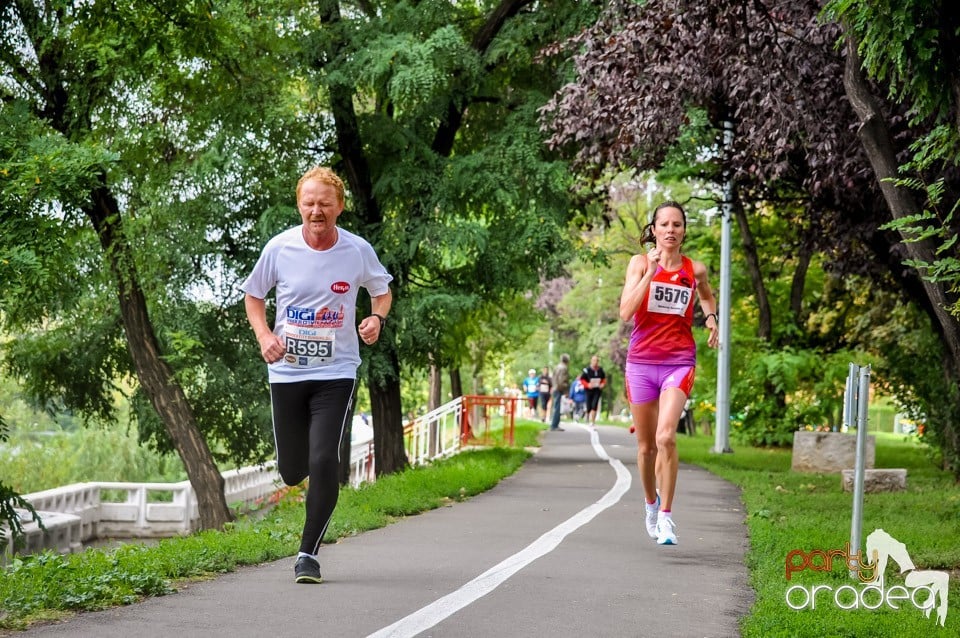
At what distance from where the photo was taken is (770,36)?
12.7 m

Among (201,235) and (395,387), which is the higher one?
(201,235)

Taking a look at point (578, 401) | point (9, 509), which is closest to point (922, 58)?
point (9, 509)

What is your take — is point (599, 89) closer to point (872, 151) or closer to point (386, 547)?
point (872, 151)

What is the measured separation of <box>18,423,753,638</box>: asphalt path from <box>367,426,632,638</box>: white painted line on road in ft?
0.04

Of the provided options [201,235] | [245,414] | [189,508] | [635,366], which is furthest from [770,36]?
[189,508]

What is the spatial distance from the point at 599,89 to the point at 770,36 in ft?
6.98

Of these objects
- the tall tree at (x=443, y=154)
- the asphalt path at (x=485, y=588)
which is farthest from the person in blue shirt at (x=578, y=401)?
the asphalt path at (x=485, y=588)

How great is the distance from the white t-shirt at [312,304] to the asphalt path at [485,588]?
116 centimetres

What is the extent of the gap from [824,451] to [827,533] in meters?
11.1

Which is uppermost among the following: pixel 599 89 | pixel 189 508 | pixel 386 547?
pixel 599 89

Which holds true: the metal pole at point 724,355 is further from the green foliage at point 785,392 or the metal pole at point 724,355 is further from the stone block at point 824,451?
the stone block at point 824,451

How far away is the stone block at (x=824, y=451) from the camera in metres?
20.8

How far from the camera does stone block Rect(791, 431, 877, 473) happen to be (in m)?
20.8

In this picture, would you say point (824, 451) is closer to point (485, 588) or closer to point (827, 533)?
point (827, 533)
